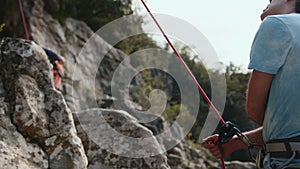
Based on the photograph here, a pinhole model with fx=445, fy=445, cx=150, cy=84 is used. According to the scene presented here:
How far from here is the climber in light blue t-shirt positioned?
7.16ft

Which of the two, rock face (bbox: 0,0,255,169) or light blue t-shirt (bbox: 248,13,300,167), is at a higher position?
light blue t-shirt (bbox: 248,13,300,167)

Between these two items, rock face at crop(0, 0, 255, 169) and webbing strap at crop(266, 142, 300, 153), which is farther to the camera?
rock face at crop(0, 0, 255, 169)

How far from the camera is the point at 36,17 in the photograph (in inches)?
665

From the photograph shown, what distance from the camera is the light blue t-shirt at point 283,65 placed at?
219cm

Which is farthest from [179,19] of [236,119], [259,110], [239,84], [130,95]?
[239,84]

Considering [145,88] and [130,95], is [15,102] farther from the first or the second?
[145,88]

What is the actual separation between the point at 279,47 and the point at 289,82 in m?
0.18

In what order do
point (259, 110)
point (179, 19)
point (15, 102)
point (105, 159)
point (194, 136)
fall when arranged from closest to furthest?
point (259, 110) → point (15, 102) → point (105, 159) → point (179, 19) → point (194, 136)

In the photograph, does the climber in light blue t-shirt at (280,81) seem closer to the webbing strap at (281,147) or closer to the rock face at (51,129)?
the webbing strap at (281,147)

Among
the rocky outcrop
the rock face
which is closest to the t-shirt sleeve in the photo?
the rock face

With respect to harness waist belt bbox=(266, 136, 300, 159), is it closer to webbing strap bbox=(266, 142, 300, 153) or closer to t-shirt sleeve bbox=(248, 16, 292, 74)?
webbing strap bbox=(266, 142, 300, 153)

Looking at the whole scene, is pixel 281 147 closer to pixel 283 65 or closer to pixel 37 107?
pixel 283 65

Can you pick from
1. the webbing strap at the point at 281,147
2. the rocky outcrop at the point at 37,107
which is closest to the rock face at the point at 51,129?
the rocky outcrop at the point at 37,107

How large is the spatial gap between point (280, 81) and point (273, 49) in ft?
0.54
